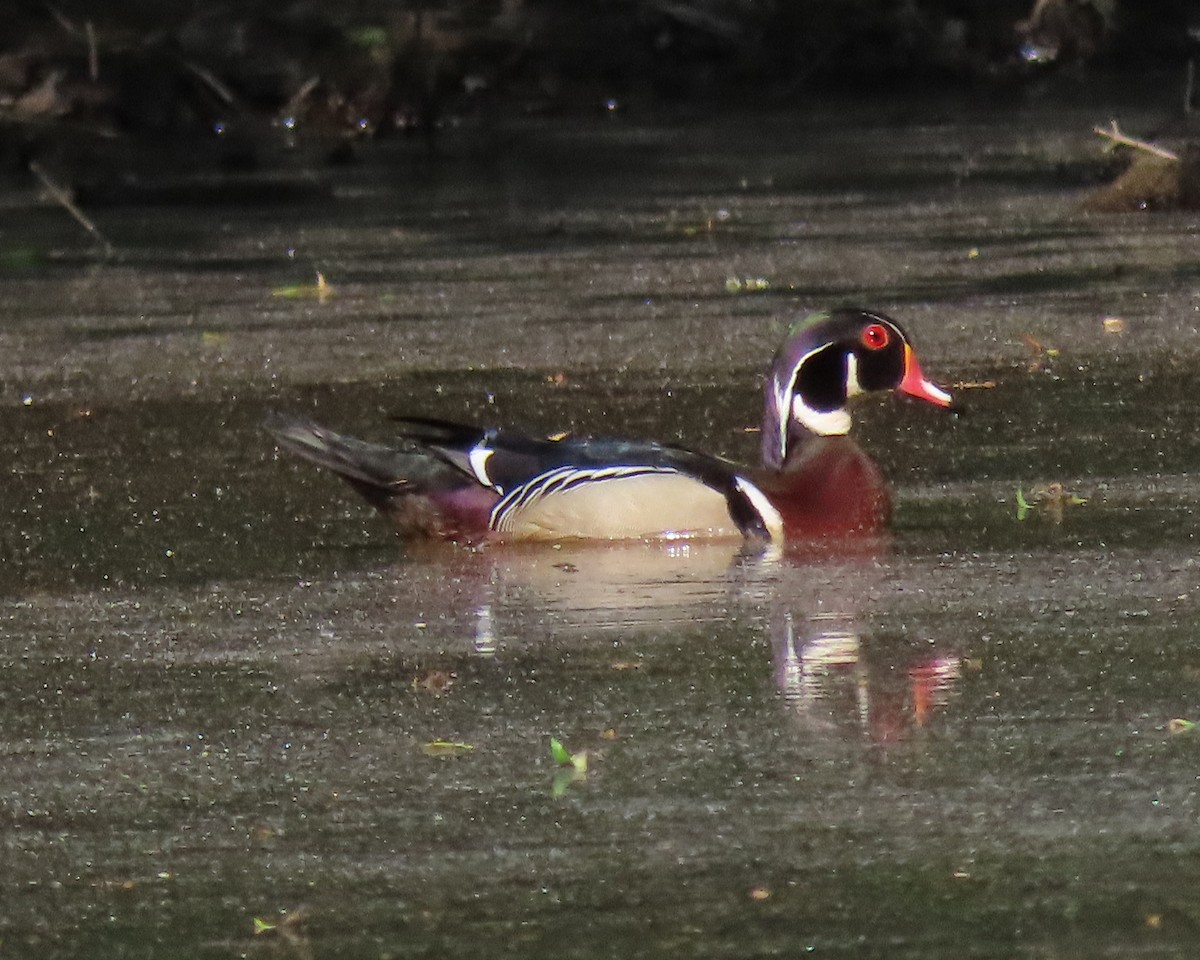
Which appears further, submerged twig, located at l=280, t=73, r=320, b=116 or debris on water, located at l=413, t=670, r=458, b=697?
submerged twig, located at l=280, t=73, r=320, b=116

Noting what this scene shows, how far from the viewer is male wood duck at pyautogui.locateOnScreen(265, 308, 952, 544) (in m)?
8.12

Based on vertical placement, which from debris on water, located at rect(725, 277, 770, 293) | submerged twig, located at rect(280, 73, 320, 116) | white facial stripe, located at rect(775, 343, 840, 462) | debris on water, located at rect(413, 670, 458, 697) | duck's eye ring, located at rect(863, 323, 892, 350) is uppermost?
submerged twig, located at rect(280, 73, 320, 116)

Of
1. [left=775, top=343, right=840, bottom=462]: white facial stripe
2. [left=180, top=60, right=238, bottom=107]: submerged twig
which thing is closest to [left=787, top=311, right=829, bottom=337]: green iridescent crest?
[left=775, top=343, right=840, bottom=462]: white facial stripe

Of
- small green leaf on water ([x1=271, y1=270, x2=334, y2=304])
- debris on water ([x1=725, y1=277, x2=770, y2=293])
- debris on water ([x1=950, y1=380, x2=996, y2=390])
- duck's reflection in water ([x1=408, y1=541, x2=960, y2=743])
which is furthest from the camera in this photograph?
small green leaf on water ([x1=271, y1=270, x2=334, y2=304])

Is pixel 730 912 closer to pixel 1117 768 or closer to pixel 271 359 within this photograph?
pixel 1117 768

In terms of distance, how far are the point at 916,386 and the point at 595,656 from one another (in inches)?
91.5

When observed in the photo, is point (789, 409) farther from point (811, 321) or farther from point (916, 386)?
point (916, 386)

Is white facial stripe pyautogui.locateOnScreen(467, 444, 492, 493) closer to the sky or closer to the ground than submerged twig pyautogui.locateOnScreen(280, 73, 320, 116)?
closer to the ground

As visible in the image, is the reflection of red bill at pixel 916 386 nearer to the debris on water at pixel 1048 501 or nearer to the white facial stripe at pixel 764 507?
the debris on water at pixel 1048 501

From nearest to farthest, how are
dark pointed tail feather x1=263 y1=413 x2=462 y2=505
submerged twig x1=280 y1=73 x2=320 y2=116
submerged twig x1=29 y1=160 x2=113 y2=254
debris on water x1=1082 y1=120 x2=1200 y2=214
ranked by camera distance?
dark pointed tail feather x1=263 y1=413 x2=462 y2=505, debris on water x1=1082 y1=120 x2=1200 y2=214, submerged twig x1=29 y1=160 x2=113 y2=254, submerged twig x1=280 y1=73 x2=320 y2=116

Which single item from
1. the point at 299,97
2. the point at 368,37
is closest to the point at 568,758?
the point at 299,97

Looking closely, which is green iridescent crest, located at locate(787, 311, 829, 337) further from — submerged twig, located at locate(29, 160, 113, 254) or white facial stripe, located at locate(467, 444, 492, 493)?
submerged twig, located at locate(29, 160, 113, 254)

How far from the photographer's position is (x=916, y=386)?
872 centimetres

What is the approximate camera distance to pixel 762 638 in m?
6.92
